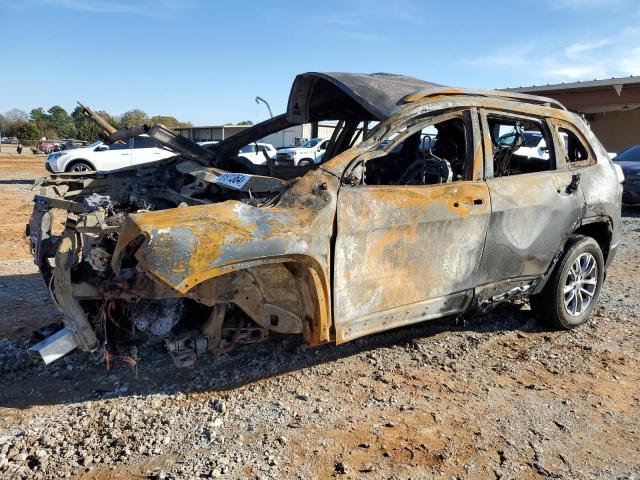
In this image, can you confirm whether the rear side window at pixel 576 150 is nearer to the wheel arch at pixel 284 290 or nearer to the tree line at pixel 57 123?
the wheel arch at pixel 284 290

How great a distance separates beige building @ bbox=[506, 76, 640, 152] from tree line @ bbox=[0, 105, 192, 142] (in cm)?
3478

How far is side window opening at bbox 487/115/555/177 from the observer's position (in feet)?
15.4

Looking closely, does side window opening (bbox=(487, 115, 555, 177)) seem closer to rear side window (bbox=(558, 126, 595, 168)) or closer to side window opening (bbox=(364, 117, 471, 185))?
rear side window (bbox=(558, 126, 595, 168))

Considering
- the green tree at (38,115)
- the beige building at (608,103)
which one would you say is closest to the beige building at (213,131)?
the beige building at (608,103)

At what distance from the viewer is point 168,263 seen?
287cm

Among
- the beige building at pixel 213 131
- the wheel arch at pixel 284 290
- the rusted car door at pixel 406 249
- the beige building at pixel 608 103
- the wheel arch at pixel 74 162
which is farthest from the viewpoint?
the beige building at pixel 213 131

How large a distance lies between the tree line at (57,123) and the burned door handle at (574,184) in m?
46.8

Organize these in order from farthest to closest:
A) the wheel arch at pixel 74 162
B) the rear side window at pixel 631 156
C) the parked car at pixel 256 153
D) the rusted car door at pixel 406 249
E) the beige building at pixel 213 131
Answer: the beige building at pixel 213 131 < the wheel arch at pixel 74 162 < the rear side window at pixel 631 156 < the parked car at pixel 256 153 < the rusted car door at pixel 406 249

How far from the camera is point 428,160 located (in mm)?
4328

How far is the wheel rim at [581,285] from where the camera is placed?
491 centimetres

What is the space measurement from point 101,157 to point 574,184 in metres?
16.5

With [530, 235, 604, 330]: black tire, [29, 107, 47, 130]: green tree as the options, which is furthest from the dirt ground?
[29, 107, 47, 130]: green tree

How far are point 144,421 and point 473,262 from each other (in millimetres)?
2503

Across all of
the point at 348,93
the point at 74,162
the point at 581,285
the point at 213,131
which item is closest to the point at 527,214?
the point at 581,285
